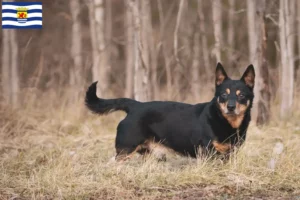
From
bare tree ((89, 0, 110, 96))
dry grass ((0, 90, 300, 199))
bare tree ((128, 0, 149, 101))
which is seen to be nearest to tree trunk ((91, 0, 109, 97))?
bare tree ((89, 0, 110, 96))

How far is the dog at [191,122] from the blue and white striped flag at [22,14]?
3.21m

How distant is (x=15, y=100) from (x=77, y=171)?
16.7 feet

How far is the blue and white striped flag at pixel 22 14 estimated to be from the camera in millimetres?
9094

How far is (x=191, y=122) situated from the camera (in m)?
6.05

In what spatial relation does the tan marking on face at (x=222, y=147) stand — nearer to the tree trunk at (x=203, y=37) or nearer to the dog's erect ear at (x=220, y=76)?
the dog's erect ear at (x=220, y=76)

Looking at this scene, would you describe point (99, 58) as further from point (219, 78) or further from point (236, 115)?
point (236, 115)

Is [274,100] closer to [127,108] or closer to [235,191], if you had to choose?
[127,108]

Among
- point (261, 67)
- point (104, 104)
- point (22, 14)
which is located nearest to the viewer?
point (104, 104)

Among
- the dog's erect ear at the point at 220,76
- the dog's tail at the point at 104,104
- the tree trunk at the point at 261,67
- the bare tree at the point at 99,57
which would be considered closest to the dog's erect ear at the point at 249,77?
the dog's erect ear at the point at 220,76

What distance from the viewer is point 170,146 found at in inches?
243

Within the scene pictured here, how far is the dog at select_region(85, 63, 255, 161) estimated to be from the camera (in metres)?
5.87

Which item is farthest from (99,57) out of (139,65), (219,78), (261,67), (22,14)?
(219,78)

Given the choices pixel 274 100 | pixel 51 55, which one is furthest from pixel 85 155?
pixel 51 55

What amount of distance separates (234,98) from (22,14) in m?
4.78
